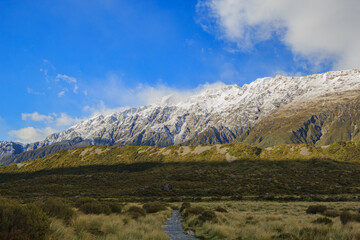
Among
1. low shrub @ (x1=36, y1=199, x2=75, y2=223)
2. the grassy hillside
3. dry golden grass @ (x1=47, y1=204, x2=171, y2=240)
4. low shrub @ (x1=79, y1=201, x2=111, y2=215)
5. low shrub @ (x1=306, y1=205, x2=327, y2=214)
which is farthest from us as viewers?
the grassy hillside

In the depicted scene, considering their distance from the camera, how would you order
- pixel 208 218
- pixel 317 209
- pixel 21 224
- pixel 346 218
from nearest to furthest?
pixel 21 224
pixel 346 218
pixel 208 218
pixel 317 209

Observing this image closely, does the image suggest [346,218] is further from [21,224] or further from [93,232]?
[21,224]

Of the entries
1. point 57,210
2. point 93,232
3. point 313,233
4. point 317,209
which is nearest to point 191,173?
point 317,209

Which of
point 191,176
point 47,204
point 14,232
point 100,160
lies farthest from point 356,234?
point 100,160

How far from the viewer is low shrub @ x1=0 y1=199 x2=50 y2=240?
6577 millimetres

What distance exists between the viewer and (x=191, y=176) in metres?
74.4

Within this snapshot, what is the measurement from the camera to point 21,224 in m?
7.07

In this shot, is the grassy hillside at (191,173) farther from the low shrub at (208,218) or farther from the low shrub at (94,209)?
the low shrub at (208,218)

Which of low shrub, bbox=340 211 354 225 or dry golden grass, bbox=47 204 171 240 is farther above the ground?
dry golden grass, bbox=47 204 171 240

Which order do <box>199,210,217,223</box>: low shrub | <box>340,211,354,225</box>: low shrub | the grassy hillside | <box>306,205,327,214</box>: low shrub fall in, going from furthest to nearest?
the grassy hillside → <box>306,205,327,214</box>: low shrub → <box>199,210,217,223</box>: low shrub → <box>340,211,354,225</box>: low shrub

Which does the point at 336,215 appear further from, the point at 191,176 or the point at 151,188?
the point at 191,176

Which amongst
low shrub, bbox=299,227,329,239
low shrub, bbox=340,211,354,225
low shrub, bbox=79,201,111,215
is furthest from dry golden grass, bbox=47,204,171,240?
low shrub, bbox=340,211,354,225

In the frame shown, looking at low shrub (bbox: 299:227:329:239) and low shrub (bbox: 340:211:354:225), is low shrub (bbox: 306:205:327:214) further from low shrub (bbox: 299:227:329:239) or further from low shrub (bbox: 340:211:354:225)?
low shrub (bbox: 299:227:329:239)

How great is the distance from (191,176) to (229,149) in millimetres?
47210
